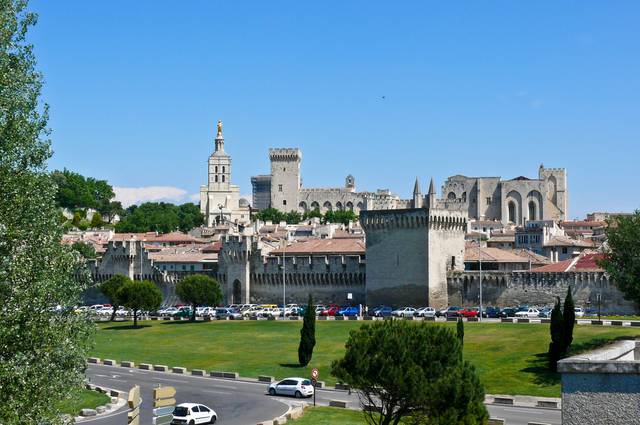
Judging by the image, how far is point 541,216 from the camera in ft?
621

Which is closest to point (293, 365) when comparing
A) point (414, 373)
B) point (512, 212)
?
point (414, 373)

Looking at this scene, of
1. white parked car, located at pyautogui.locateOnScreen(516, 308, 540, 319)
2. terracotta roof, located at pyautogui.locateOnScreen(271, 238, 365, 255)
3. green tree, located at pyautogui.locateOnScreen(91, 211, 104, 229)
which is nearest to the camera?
white parked car, located at pyautogui.locateOnScreen(516, 308, 540, 319)

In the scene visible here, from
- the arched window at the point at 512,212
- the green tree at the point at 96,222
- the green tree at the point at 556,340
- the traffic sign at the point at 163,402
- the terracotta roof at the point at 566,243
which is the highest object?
the arched window at the point at 512,212

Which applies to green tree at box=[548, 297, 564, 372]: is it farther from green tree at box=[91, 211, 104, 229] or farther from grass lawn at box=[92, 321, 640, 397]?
green tree at box=[91, 211, 104, 229]

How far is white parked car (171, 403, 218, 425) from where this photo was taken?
42719 mm

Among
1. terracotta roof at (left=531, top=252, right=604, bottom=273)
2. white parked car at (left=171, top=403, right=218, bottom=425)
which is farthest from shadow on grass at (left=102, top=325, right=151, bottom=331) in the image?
white parked car at (left=171, top=403, right=218, bottom=425)

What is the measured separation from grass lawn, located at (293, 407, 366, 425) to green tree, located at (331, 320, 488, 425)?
4.56 metres

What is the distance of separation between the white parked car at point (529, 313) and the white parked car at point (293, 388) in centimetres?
3100

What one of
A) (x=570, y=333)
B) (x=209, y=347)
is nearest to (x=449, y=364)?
(x=570, y=333)

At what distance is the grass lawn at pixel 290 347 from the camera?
56938mm

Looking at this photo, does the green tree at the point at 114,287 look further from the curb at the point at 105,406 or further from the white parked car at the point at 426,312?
Result: the curb at the point at 105,406

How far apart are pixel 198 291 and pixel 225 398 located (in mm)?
41232

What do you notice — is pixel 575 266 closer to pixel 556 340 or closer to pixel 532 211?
pixel 556 340

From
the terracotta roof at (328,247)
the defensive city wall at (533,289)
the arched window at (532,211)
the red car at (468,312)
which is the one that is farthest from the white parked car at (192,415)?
the arched window at (532,211)
